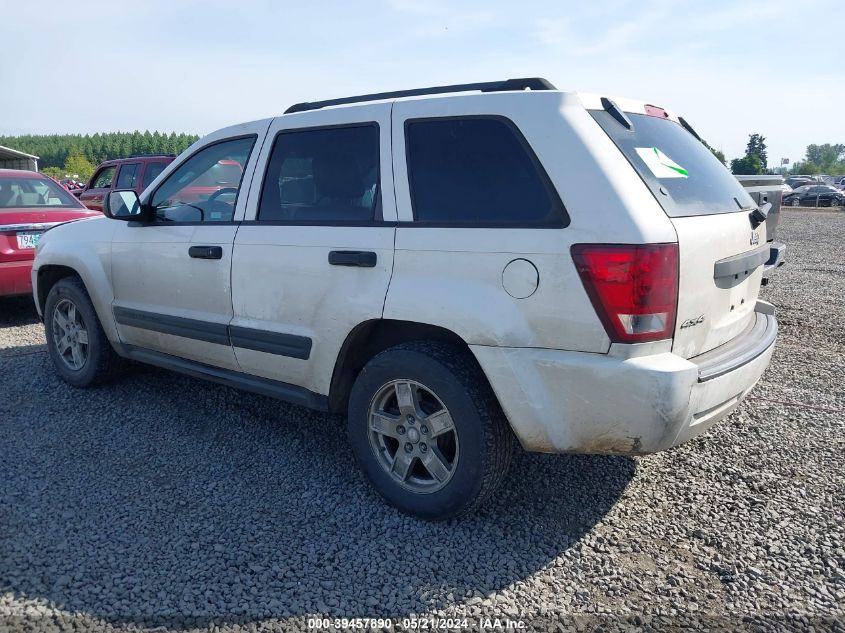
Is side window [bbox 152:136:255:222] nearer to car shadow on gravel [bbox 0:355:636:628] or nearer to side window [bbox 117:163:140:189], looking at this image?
car shadow on gravel [bbox 0:355:636:628]

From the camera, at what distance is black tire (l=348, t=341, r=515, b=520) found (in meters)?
2.98

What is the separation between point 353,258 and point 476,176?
701 mm

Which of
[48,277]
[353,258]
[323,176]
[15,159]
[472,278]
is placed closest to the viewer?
[472,278]

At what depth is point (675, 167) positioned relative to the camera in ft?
10.2

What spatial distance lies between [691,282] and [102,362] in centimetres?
403

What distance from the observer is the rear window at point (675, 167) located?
113 inches

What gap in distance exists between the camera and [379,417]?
3.34 meters

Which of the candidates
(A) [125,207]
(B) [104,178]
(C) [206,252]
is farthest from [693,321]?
(B) [104,178]

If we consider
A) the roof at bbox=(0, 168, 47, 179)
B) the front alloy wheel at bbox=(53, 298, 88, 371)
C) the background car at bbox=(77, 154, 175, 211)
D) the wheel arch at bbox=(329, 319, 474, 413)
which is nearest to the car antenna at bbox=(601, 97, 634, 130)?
the wheel arch at bbox=(329, 319, 474, 413)

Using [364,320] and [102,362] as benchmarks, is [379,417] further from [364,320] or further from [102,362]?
[102,362]

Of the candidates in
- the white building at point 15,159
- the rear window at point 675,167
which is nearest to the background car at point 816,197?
the rear window at point 675,167

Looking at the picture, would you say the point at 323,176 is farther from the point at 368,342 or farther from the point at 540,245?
the point at 540,245

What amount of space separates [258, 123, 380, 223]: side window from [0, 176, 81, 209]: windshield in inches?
203

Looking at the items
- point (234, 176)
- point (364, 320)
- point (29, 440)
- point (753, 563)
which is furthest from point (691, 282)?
point (29, 440)
